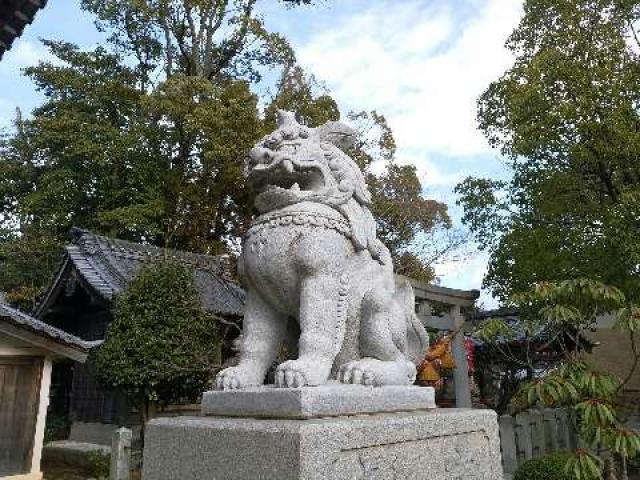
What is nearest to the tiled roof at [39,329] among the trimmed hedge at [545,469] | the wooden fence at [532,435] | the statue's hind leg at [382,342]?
the wooden fence at [532,435]

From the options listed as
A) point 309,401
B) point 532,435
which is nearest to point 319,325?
point 309,401

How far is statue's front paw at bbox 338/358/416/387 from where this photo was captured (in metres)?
2.45

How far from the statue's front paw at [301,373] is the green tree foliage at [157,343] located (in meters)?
7.32

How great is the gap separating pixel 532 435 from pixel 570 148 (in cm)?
463

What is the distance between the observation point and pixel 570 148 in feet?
29.6

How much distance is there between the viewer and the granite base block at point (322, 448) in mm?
1916

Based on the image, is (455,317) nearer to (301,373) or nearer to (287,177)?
(287,177)

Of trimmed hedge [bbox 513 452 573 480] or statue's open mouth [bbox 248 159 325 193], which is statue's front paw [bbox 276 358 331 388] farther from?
trimmed hedge [bbox 513 452 573 480]

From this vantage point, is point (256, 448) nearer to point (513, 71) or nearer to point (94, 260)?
point (513, 71)

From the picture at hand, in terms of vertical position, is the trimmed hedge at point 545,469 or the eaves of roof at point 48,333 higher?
the eaves of roof at point 48,333

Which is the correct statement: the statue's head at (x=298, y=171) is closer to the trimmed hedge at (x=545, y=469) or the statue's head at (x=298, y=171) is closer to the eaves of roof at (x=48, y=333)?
the trimmed hedge at (x=545, y=469)

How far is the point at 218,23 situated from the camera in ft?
59.5

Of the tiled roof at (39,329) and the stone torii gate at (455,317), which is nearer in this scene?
the tiled roof at (39,329)

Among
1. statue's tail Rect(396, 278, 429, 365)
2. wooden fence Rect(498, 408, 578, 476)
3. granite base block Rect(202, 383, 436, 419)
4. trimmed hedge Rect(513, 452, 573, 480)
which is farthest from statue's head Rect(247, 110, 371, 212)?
wooden fence Rect(498, 408, 578, 476)
